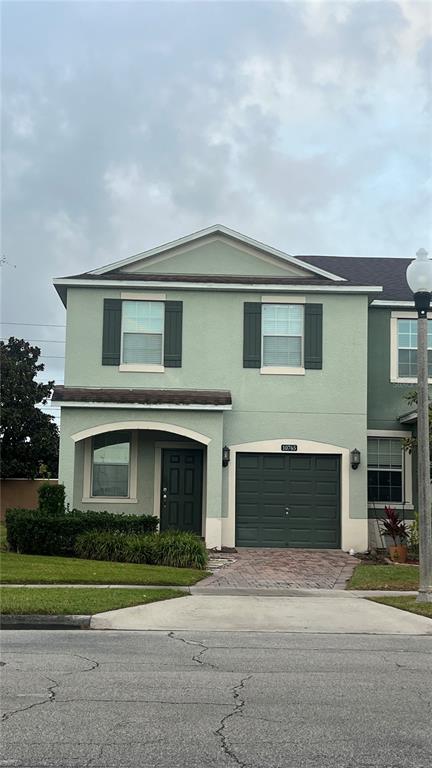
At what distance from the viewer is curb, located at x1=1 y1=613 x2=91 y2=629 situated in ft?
34.1

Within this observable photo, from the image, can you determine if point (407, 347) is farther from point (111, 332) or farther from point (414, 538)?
point (111, 332)

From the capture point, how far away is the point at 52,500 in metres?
18.1

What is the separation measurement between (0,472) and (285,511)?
15.2 metres

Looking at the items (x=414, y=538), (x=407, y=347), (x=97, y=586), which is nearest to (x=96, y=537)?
(x=97, y=586)

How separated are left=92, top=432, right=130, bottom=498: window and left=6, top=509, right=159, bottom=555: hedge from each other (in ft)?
9.42

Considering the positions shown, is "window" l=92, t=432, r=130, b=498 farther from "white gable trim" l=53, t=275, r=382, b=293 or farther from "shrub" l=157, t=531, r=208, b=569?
"shrub" l=157, t=531, r=208, b=569

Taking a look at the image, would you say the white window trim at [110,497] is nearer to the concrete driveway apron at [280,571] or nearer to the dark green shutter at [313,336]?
the concrete driveway apron at [280,571]

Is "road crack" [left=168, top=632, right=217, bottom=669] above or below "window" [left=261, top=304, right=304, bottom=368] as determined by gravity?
below

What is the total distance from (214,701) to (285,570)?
31.4 ft

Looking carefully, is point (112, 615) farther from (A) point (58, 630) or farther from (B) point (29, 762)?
(B) point (29, 762)

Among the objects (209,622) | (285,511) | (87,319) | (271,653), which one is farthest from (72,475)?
(271,653)

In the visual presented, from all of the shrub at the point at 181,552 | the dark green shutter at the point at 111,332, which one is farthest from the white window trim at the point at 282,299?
the shrub at the point at 181,552

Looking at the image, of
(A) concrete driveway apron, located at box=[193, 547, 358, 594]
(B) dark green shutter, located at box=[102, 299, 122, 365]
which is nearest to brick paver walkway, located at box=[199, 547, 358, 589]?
(A) concrete driveway apron, located at box=[193, 547, 358, 594]

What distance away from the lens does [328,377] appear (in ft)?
65.6
